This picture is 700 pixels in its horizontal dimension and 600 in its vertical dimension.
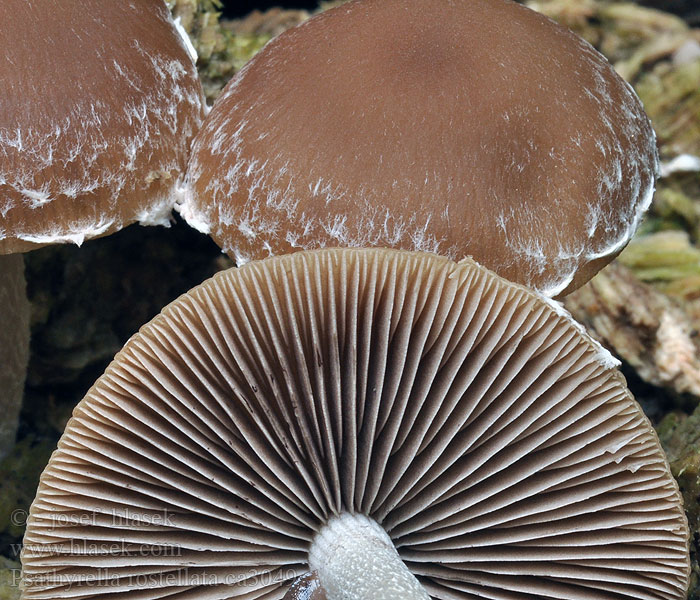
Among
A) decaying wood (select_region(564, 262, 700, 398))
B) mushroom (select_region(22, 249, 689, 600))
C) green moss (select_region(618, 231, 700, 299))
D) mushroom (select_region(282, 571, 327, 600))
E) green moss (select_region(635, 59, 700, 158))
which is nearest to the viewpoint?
mushroom (select_region(22, 249, 689, 600))

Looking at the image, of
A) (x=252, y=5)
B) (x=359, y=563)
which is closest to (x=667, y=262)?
(x=359, y=563)

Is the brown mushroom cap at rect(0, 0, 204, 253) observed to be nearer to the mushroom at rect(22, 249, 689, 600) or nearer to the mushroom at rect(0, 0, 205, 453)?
the mushroom at rect(0, 0, 205, 453)

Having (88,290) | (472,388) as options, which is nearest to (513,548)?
(472,388)

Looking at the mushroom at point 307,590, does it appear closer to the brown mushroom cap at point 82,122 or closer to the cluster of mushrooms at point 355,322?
the cluster of mushrooms at point 355,322

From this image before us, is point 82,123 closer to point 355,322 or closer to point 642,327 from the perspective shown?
point 355,322

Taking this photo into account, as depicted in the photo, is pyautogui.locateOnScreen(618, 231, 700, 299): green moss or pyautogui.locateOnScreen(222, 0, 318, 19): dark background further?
pyautogui.locateOnScreen(222, 0, 318, 19): dark background

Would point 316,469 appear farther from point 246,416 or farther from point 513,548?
point 513,548

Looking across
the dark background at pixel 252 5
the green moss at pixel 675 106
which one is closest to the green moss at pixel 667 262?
the green moss at pixel 675 106

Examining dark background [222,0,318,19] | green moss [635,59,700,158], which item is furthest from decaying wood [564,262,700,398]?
dark background [222,0,318,19]
